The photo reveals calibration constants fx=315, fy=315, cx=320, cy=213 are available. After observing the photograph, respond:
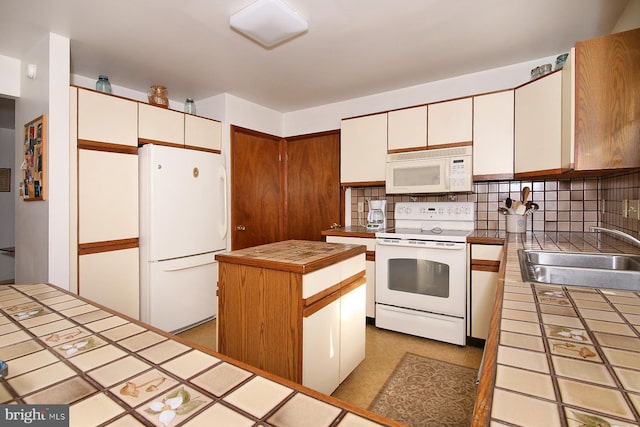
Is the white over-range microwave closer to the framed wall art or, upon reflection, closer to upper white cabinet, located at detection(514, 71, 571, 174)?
upper white cabinet, located at detection(514, 71, 571, 174)

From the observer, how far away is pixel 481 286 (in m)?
2.46

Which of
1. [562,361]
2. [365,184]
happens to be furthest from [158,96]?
[562,361]

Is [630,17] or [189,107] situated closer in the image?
[630,17]

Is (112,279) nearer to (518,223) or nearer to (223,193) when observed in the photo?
(223,193)

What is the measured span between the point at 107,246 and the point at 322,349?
1973mm

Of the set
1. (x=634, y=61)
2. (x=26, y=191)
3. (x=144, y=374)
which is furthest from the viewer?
(x=26, y=191)

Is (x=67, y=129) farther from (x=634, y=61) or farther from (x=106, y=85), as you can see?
(x=634, y=61)

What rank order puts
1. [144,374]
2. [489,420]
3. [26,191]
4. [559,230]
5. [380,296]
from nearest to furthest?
1. [489,420]
2. [144,374]
3. [26,191]
4. [559,230]
5. [380,296]

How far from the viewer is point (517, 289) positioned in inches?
41.1

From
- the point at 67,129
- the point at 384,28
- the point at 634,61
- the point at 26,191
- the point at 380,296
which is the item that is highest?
the point at 384,28

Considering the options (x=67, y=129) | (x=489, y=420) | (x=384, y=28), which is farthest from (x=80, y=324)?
(x=384, y=28)

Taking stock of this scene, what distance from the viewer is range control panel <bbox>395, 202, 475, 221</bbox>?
2967 mm

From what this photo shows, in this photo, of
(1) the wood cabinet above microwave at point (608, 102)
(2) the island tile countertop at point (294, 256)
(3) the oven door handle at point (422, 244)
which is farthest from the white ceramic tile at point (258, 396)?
(3) the oven door handle at point (422, 244)

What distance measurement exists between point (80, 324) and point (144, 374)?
0.39 meters
